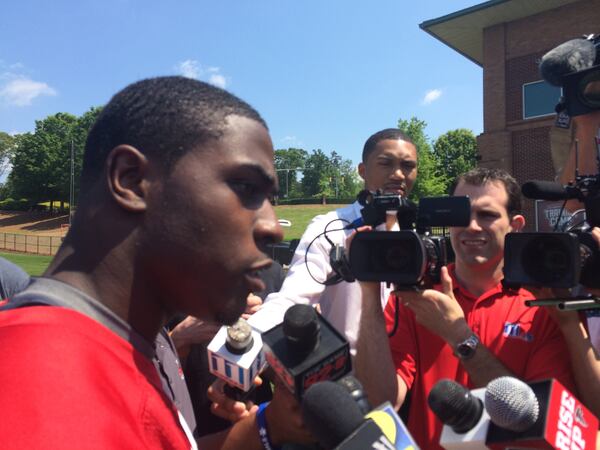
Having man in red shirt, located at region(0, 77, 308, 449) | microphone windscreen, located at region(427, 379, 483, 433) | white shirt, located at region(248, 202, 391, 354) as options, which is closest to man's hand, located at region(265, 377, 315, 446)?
microphone windscreen, located at region(427, 379, 483, 433)

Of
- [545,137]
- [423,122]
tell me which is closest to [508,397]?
[545,137]

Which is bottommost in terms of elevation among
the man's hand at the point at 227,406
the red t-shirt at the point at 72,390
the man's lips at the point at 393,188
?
the man's hand at the point at 227,406

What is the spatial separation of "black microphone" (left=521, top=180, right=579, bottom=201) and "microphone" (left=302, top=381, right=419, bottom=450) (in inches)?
49.2

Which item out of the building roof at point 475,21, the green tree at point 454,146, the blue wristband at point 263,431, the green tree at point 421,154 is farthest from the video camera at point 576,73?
the green tree at point 454,146

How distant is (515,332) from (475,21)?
2117 cm

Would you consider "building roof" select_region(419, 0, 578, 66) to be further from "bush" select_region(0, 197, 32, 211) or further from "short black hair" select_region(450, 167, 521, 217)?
"bush" select_region(0, 197, 32, 211)

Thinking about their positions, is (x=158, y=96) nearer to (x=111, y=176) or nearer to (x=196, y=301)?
(x=111, y=176)

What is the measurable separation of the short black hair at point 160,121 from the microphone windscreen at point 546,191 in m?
1.30

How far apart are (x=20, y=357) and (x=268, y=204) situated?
2.15 feet

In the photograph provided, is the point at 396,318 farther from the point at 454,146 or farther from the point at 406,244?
the point at 454,146

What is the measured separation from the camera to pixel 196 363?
3094 mm

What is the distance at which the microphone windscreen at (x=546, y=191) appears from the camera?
2.00 m

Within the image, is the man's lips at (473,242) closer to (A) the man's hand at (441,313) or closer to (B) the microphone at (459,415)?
(A) the man's hand at (441,313)

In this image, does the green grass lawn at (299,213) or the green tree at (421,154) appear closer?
the green tree at (421,154)
